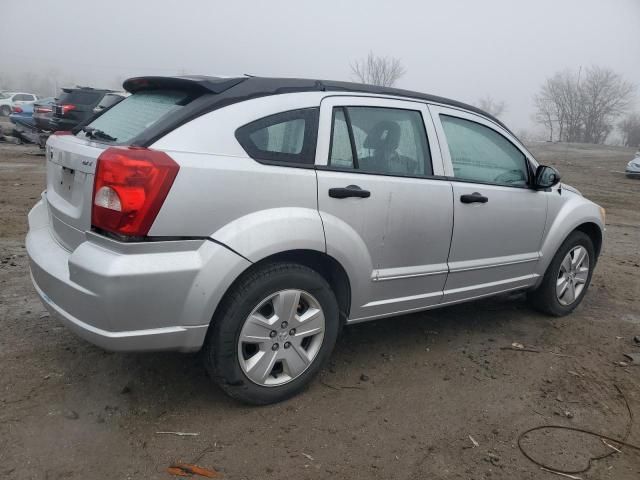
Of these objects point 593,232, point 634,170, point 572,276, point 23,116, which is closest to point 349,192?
point 572,276

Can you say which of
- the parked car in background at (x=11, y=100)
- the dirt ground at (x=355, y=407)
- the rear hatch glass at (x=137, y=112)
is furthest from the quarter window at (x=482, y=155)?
the parked car in background at (x=11, y=100)

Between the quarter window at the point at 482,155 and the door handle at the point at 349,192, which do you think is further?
the quarter window at the point at 482,155

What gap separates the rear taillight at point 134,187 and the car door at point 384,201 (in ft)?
2.78

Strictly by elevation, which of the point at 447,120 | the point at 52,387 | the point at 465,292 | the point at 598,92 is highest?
the point at 598,92

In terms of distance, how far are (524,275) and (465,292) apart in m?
0.71

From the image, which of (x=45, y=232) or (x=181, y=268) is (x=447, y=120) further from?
(x=45, y=232)

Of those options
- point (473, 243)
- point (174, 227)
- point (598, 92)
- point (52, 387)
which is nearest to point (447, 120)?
point (473, 243)

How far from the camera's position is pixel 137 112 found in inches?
119

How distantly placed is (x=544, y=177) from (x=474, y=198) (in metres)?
0.88

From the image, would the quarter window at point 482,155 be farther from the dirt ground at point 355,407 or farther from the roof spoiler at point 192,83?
the roof spoiler at point 192,83

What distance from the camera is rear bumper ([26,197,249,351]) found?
2398 mm

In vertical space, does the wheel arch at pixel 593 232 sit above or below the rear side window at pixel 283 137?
below

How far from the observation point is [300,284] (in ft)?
9.41

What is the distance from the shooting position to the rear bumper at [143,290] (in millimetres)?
2398
